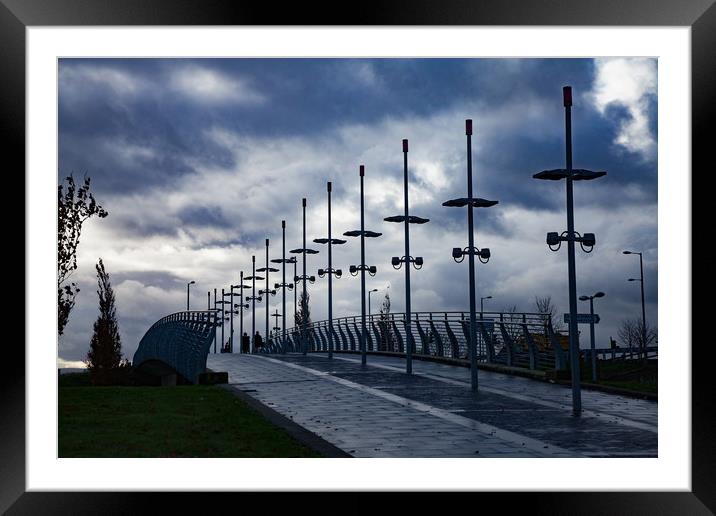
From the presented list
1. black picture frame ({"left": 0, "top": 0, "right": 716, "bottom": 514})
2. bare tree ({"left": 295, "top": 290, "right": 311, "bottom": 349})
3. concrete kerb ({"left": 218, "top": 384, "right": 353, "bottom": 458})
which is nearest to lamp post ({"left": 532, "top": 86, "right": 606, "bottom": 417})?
concrete kerb ({"left": 218, "top": 384, "right": 353, "bottom": 458})

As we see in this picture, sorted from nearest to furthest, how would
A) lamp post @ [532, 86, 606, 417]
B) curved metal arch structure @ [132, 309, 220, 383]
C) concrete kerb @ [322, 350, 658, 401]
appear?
lamp post @ [532, 86, 606, 417], concrete kerb @ [322, 350, 658, 401], curved metal arch structure @ [132, 309, 220, 383]

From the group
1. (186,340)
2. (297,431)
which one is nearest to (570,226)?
(297,431)

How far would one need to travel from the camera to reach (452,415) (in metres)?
17.4

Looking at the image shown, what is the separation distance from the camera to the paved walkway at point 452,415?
13.4 metres

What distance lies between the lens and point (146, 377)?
53.1 meters

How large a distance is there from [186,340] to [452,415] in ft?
53.9

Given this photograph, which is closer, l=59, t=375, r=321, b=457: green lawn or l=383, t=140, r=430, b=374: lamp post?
l=59, t=375, r=321, b=457: green lawn

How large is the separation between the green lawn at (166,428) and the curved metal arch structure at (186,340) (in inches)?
284

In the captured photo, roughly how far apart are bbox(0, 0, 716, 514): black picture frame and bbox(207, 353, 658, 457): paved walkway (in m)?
3.49

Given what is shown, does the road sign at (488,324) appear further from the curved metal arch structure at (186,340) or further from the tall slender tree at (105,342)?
the tall slender tree at (105,342)

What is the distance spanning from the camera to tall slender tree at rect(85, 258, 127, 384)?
51.8 meters

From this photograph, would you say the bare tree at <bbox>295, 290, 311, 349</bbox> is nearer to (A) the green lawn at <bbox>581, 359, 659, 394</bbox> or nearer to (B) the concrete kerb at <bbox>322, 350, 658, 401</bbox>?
(B) the concrete kerb at <bbox>322, 350, 658, 401</bbox>
